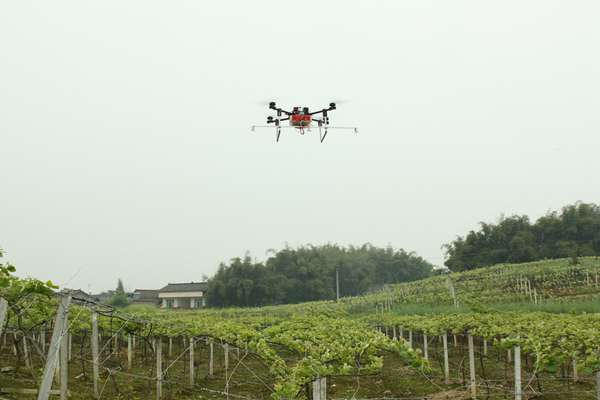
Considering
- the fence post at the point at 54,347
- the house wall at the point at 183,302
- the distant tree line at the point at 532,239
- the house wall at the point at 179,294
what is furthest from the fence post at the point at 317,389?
the house wall at the point at 179,294

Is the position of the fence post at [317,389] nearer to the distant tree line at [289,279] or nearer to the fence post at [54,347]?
the fence post at [54,347]

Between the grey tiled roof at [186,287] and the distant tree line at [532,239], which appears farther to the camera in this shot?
the grey tiled roof at [186,287]

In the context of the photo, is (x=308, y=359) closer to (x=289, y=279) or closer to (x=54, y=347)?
(x=54, y=347)

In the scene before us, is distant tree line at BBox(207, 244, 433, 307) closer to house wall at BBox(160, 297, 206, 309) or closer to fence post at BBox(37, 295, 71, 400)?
house wall at BBox(160, 297, 206, 309)

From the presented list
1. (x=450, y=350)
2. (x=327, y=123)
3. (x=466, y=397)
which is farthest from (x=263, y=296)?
(x=466, y=397)

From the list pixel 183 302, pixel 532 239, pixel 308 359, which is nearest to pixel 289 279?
pixel 183 302

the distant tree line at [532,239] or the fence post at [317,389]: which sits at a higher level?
the distant tree line at [532,239]
